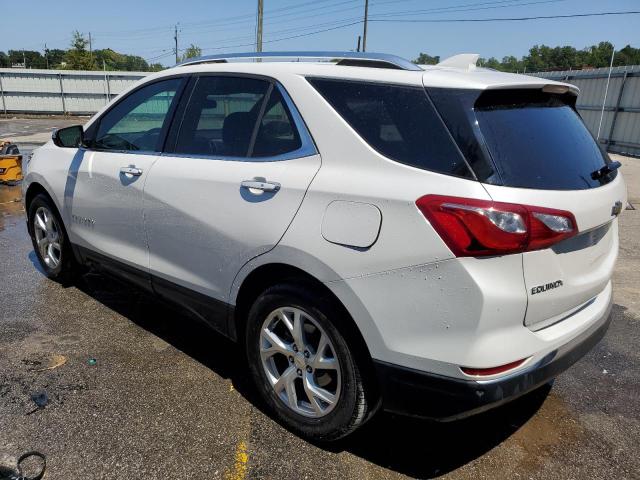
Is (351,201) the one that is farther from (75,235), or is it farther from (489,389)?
(75,235)

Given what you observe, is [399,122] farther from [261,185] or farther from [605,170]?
[605,170]

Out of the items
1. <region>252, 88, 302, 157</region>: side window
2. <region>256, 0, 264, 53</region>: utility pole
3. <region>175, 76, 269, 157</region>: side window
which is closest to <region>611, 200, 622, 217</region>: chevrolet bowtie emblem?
<region>252, 88, 302, 157</region>: side window

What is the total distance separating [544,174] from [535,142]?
17 centimetres

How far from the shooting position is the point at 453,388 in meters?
2.05

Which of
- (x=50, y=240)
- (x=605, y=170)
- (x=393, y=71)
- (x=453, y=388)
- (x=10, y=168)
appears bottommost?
(x=10, y=168)

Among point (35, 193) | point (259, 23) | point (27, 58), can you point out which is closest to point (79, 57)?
point (259, 23)

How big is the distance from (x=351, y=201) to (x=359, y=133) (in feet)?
1.06

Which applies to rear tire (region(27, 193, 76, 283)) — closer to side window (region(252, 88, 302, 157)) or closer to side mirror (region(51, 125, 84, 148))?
side mirror (region(51, 125, 84, 148))

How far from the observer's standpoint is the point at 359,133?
2.30 m

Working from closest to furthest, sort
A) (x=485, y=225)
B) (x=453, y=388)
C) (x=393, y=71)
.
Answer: (x=485, y=225), (x=453, y=388), (x=393, y=71)

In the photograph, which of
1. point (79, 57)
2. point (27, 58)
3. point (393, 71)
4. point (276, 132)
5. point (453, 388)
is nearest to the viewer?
point (453, 388)

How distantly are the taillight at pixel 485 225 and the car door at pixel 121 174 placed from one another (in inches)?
79.4

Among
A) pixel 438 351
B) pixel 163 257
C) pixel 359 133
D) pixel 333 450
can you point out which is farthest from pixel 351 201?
pixel 163 257

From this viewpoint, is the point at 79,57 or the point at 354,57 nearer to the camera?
the point at 354,57
